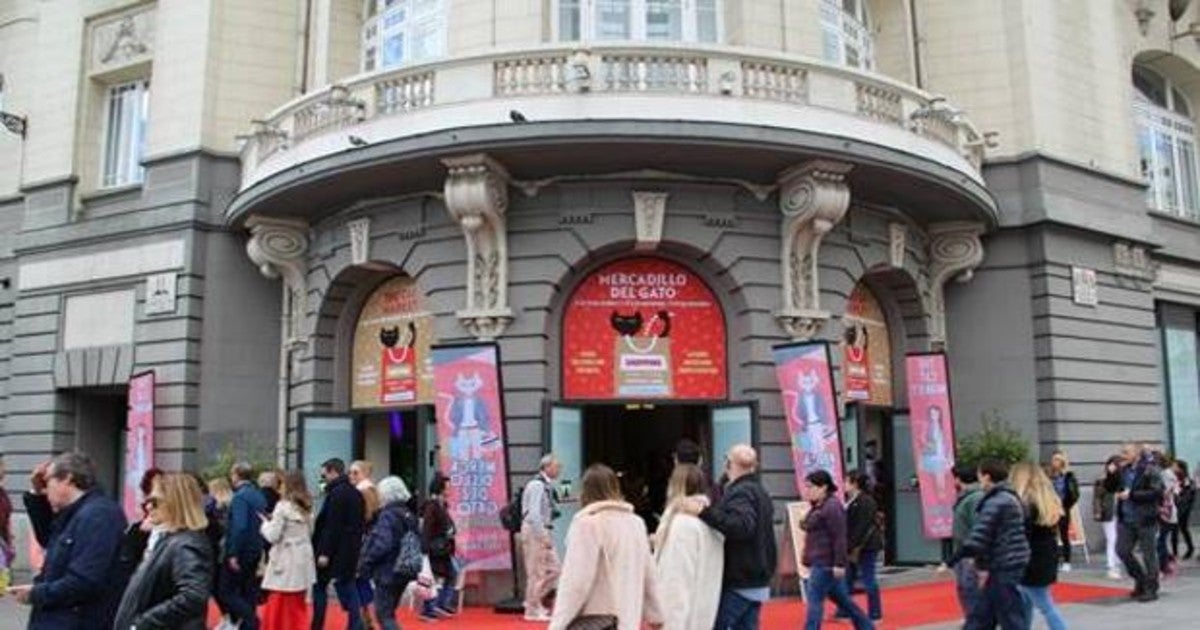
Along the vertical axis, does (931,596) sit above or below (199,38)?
below

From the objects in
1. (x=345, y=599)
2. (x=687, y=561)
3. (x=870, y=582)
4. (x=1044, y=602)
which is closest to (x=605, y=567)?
(x=687, y=561)

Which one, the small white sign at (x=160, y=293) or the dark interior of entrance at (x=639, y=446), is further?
the small white sign at (x=160, y=293)

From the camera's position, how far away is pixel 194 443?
18.6 metres

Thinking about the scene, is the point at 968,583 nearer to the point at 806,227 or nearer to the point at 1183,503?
the point at 806,227

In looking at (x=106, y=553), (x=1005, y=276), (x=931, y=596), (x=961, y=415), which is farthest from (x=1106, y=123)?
(x=106, y=553)

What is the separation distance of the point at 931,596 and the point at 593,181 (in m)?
7.00

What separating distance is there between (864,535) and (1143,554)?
4.23m

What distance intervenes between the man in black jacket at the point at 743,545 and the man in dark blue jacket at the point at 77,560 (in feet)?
12.7

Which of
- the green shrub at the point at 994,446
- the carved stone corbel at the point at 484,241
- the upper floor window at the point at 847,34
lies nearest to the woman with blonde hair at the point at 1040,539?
the carved stone corbel at the point at 484,241

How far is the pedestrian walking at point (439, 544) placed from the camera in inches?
516

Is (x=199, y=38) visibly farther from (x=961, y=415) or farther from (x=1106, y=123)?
(x=1106, y=123)

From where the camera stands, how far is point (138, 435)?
61.0 ft

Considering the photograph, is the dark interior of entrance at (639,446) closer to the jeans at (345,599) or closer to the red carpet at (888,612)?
the red carpet at (888,612)

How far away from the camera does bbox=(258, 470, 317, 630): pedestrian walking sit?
10.3m
